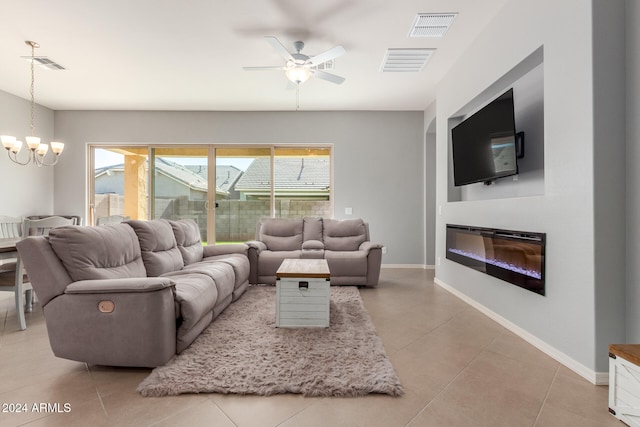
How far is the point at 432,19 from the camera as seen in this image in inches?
115

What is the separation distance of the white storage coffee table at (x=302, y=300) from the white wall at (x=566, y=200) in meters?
1.60

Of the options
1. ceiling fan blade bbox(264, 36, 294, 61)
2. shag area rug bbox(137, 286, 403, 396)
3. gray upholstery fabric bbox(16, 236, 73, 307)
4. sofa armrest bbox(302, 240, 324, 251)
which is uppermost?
ceiling fan blade bbox(264, 36, 294, 61)

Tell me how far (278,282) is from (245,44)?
258 centimetres

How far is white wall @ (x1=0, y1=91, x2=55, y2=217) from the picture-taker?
462cm

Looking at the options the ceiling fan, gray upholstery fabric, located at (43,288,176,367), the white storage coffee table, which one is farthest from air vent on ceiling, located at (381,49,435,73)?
gray upholstery fabric, located at (43,288,176,367)

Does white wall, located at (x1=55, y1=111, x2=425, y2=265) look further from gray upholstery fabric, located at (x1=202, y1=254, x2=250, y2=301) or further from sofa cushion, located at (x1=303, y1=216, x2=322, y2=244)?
gray upholstery fabric, located at (x1=202, y1=254, x2=250, y2=301)

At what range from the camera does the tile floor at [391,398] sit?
1.45 meters

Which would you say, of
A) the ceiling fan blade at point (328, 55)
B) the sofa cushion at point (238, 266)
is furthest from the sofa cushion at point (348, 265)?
the ceiling fan blade at point (328, 55)

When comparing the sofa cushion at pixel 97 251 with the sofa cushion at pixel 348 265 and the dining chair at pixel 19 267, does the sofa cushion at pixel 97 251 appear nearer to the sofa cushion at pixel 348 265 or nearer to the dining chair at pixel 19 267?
the dining chair at pixel 19 267

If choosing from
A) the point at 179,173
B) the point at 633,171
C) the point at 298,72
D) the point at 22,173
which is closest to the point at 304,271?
the point at 298,72

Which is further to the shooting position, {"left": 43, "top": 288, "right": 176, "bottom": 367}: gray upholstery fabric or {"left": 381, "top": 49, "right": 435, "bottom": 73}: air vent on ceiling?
{"left": 381, "top": 49, "right": 435, "bottom": 73}: air vent on ceiling

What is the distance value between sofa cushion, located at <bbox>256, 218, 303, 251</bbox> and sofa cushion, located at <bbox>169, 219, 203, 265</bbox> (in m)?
1.12

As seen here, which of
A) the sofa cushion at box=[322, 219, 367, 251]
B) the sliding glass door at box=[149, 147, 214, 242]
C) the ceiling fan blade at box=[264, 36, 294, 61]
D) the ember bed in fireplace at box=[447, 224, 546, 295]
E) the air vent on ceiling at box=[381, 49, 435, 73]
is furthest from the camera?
the sliding glass door at box=[149, 147, 214, 242]

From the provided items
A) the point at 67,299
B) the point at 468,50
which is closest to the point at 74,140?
the point at 67,299
